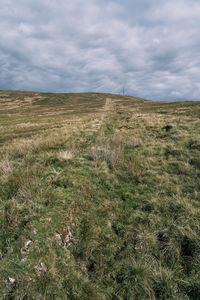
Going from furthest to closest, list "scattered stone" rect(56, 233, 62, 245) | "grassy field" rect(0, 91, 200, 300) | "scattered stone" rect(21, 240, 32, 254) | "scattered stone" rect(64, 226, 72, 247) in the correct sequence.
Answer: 1. "scattered stone" rect(64, 226, 72, 247)
2. "scattered stone" rect(56, 233, 62, 245)
3. "scattered stone" rect(21, 240, 32, 254)
4. "grassy field" rect(0, 91, 200, 300)

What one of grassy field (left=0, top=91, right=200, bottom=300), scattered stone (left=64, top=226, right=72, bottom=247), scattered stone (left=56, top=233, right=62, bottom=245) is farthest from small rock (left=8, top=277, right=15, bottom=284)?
scattered stone (left=64, top=226, right=72, bottom=247)

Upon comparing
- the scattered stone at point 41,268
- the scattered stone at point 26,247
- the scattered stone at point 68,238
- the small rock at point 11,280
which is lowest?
the scattered stone at point 68,238

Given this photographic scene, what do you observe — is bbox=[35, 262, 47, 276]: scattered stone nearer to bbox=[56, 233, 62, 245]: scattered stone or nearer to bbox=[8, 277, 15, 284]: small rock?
bbox=[8, 277, 15, 284]: small rock

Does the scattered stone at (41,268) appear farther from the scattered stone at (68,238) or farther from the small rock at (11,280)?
the scattered stone at (68,238)

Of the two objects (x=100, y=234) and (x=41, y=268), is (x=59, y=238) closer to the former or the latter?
(x=41, y=268)

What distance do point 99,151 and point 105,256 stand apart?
5.84 meters

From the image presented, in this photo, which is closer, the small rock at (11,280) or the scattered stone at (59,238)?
the small rock at (11,280)

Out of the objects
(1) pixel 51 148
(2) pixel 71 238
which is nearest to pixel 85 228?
(2) pixel 71 238

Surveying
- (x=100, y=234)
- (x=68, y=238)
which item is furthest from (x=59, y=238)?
(x=100, y=234)

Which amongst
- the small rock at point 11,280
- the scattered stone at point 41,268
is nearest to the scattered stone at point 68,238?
the scattered stone at point 41,268

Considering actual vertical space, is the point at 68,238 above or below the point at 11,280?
below

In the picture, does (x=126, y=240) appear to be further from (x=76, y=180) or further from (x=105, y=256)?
(x=76, y=180)

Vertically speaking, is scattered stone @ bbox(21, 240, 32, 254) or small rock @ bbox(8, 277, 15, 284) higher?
scattered stone @ bbox(21, 240, 32, 254)

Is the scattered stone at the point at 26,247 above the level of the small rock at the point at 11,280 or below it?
above
